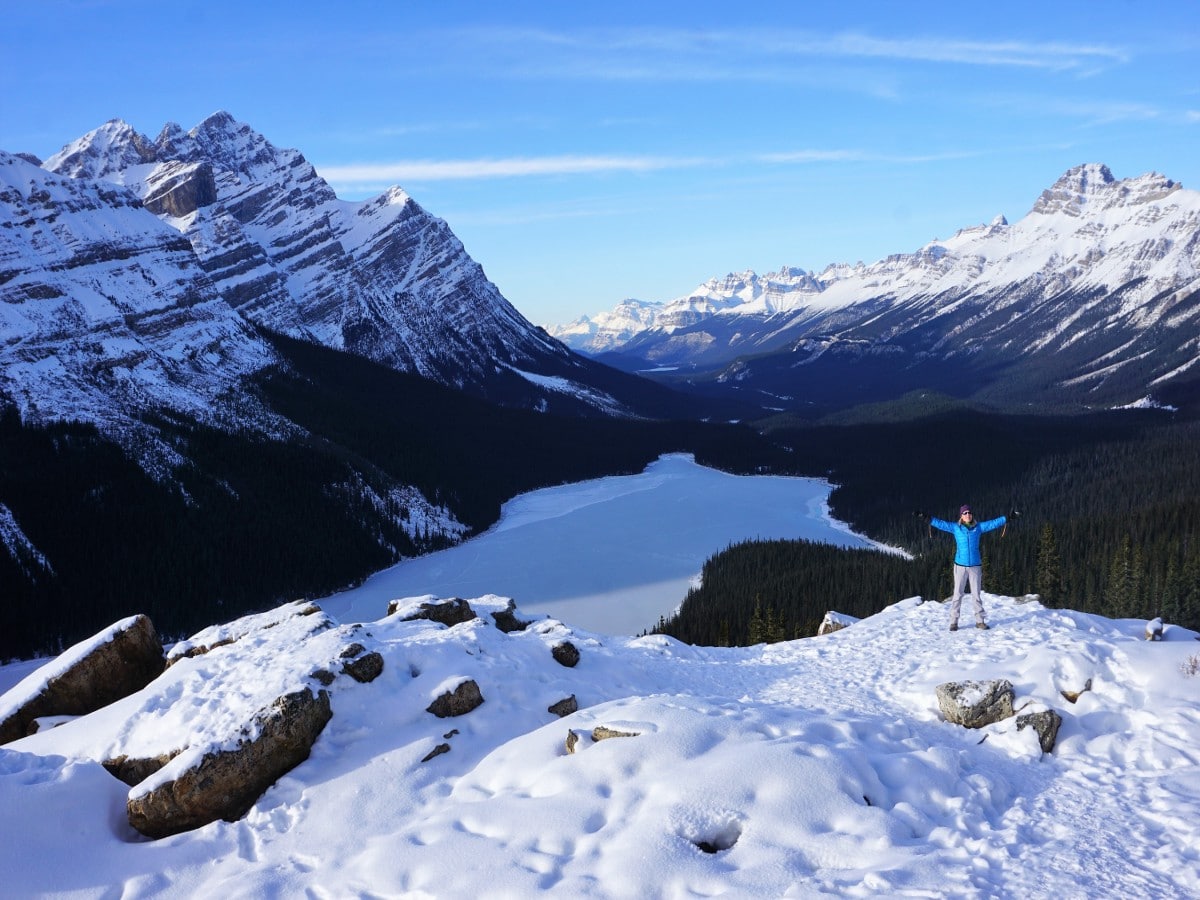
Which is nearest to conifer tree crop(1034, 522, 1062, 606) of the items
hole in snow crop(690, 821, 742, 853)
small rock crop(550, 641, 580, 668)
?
small rock crop(550, 641, 580, 668)

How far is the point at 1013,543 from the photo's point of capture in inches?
3233

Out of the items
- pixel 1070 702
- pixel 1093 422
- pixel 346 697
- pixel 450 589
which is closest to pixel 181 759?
pixel 346 697

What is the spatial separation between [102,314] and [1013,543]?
140m

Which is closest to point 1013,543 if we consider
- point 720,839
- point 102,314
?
point 720,839

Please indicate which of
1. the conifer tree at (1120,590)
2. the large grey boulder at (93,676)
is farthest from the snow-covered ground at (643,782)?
the conifer tree at (1120,590)

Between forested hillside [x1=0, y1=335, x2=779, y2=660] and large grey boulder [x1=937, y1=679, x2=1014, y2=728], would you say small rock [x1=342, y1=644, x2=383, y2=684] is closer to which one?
large grey boulder [x1=937, y1=679, x2=1014, y2=728]

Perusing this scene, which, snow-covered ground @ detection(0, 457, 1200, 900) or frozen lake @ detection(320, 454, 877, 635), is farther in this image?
frozen lake @ detection(320, 454, 877, 635)

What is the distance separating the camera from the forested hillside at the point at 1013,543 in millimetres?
63844

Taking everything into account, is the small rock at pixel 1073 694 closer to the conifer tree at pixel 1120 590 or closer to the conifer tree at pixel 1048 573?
the conifer tree at pixel 1120 590

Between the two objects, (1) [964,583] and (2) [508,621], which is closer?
(1) [964,583]

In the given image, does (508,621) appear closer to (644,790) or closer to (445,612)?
(445,612)

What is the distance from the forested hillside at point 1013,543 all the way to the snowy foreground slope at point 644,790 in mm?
12999

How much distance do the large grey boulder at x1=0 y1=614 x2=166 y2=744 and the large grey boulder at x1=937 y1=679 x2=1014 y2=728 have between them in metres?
23.8

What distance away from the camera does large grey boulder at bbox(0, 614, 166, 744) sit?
21750 millimetres
